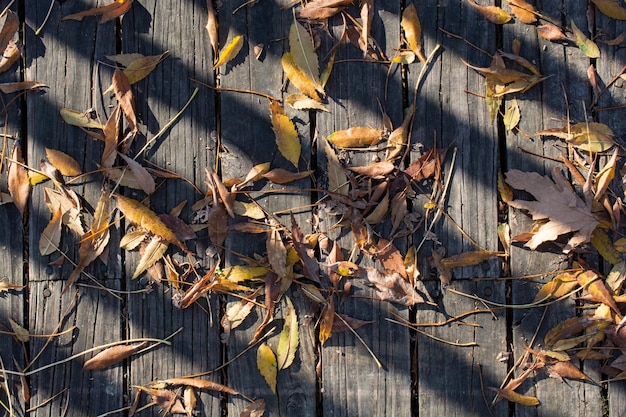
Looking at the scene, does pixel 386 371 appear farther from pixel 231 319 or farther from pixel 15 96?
pixel 15 96

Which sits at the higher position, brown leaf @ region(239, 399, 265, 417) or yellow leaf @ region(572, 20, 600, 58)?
yellow leaf @ region(572, 20, 600, 58)

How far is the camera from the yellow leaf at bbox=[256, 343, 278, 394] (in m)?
2.63

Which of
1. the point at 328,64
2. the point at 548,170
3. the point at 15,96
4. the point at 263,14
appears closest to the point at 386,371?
the point at 548,170

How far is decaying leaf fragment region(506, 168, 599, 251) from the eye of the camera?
2605 millimetres

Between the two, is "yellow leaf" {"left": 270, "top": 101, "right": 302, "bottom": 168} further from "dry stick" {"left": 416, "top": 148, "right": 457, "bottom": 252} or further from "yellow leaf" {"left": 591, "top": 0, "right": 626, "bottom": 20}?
"yellow leaf" {"left": 591, "top": 0, "right": 626, "bottom": 20}

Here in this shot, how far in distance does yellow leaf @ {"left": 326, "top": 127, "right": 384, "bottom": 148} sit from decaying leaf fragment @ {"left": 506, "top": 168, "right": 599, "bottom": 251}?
0.56m

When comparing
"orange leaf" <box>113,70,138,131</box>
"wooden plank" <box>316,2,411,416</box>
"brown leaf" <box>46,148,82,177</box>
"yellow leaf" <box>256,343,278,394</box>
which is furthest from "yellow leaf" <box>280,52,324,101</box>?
"yellow leaf" <box>256,343,278,394</box>

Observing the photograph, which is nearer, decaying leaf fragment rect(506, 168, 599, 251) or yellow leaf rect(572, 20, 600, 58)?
decaying leaf fragment rect(506, 168, 599, 251)

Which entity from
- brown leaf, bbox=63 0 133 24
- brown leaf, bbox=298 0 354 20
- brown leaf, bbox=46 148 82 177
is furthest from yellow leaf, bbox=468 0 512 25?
brown leaf, bbox=46 148 82 177

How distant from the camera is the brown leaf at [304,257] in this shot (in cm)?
260

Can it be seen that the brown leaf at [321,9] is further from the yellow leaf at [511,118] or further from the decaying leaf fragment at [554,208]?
the decaying leaf fragment at [554,208]

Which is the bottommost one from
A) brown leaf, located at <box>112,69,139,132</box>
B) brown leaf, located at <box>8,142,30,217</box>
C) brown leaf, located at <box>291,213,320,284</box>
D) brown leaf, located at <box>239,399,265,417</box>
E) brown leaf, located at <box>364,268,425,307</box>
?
brown leaf, located at <box>239,399,265,417</box>

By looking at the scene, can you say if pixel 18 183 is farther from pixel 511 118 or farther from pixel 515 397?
pixel 515 397

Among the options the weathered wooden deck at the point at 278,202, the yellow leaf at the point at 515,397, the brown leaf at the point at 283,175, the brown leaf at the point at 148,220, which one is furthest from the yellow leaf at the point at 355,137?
the yellow leaf at the point at 515,397
